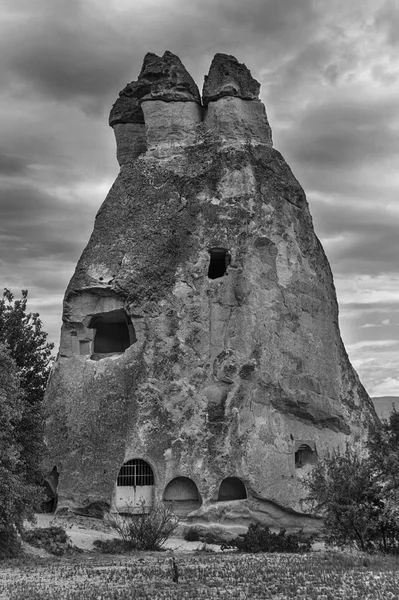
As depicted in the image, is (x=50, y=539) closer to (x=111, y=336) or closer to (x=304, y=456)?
(x=111, y=336)

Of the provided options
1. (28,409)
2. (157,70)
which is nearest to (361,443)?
(28,409)

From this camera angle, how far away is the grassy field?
49.1ft

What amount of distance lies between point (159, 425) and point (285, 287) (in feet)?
24.6

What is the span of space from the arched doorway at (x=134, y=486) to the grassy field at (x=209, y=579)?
8.31 meters

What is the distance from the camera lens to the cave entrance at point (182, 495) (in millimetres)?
29516

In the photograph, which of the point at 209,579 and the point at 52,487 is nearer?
the point at 209,579

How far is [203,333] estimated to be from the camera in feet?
102

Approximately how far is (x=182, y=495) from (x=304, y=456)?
523 cm

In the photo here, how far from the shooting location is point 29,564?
20.6 metres

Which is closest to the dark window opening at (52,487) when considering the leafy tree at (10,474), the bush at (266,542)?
the bush at (266,542)

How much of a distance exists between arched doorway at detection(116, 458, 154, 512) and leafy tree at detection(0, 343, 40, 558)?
6.79 m

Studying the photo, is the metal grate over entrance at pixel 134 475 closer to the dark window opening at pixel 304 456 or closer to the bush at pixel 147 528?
the bush at pixel 147 528

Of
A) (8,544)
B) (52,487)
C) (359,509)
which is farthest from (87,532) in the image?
(359,509)

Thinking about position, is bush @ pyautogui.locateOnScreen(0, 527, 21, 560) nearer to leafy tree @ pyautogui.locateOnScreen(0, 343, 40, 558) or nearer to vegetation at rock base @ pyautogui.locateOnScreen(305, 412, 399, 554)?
leafy tree @ pyautogui.locateOnScreen(0, 343, 40, 558)
